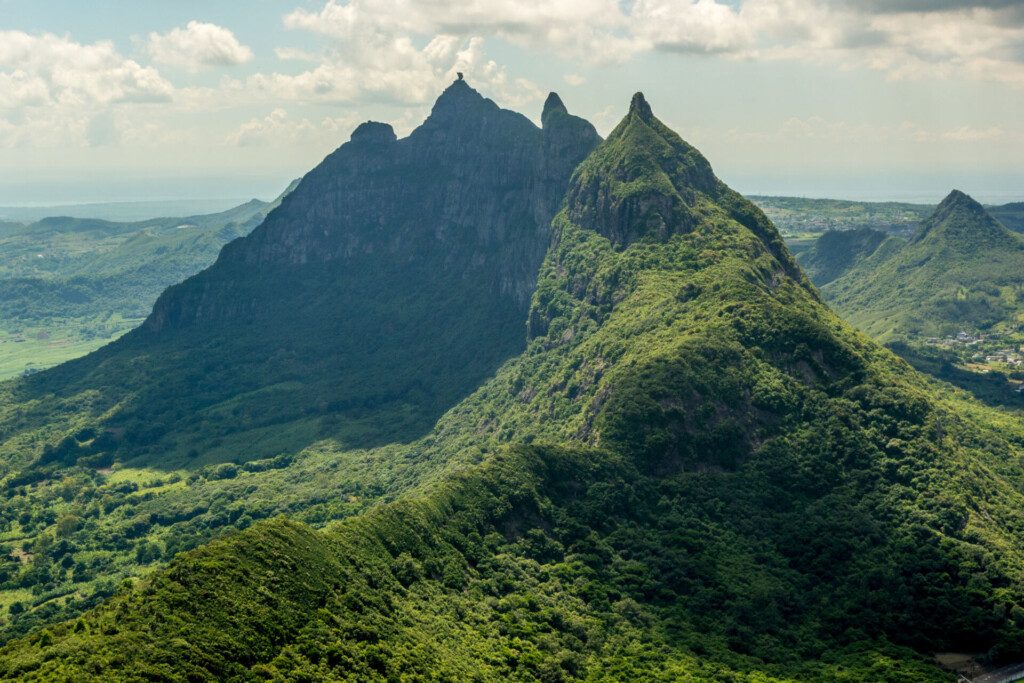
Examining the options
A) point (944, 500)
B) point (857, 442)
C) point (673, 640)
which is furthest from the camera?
point (857, 442)

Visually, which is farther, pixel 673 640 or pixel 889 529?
pixel 889 529

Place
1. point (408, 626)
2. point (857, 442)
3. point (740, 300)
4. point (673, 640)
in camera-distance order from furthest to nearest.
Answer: point (740, 300)
point (857, 442)
point (673, 640)
point (408, 626)

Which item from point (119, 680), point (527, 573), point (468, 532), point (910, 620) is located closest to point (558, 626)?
point (527, 573)

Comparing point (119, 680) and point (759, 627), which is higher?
point (119, 680)

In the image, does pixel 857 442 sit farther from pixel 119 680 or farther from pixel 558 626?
pixel 119 680

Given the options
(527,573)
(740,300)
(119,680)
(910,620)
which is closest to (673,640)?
(527,573)

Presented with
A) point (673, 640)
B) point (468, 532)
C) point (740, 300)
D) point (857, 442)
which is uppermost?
point (740, 300)

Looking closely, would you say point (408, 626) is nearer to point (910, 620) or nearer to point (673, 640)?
point (673, 640)
